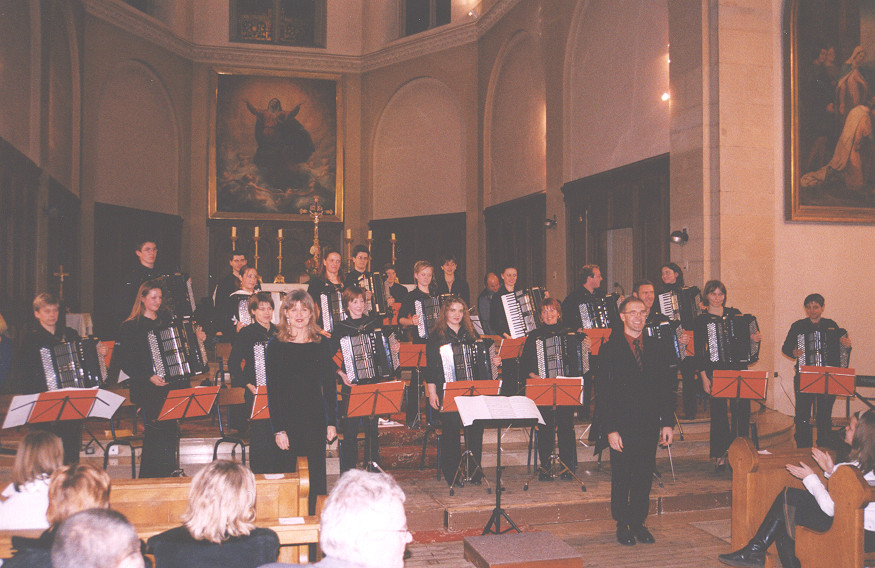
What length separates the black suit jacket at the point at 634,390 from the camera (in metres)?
6.09

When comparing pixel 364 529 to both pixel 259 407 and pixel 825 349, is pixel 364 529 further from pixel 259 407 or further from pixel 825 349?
pixel 825 349

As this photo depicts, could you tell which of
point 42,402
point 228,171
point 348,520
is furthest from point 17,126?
point 348,520

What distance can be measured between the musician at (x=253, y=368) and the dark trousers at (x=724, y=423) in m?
4.69

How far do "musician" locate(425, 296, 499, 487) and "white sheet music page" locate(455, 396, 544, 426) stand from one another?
104cm

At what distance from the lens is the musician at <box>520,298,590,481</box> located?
765 centimetres

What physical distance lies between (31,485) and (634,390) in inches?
168

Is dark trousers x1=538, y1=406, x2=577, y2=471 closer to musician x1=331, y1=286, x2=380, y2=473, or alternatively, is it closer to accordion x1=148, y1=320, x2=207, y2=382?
musician x1=331, y1=286, x2=380, y2=473

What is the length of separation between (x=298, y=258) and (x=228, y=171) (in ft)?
9.34

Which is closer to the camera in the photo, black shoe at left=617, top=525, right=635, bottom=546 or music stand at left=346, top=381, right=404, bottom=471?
black shoe at left=617, top=525, right=635, bottom=546

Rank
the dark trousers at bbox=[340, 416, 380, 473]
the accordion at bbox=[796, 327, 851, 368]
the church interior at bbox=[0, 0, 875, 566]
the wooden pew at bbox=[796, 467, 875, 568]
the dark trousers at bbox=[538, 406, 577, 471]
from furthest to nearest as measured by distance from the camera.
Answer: the church interior at bbox=[0, 0, 875, 566]
the accordion at bbox=[796, 327, 851, 368]
the dark trousers at bbox=[538, 406, 577, 471]
the dark trousers at bbox=[340, 416, 380, 473]
the wooden pew at bbox=[796, 467, 875, 568]

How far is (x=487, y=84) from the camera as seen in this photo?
1747 cm

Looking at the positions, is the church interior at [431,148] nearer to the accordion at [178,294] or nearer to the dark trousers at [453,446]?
the dark trousers at [453,446]

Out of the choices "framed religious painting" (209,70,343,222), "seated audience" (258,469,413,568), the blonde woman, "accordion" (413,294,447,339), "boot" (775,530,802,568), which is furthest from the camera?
"framed religious painting" (209,70,343,222)

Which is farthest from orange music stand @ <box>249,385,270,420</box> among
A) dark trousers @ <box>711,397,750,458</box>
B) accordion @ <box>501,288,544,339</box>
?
dark trousers @ <box>711,397,750,458</box>
